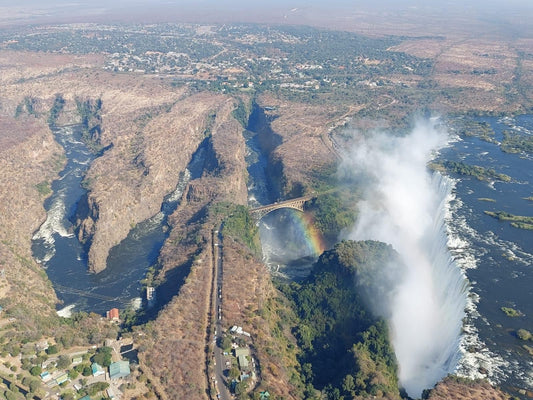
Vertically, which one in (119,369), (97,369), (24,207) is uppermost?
(119,369)

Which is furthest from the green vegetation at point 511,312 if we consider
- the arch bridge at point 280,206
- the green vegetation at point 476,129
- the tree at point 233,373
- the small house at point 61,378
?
the green vegetation at point 476,129

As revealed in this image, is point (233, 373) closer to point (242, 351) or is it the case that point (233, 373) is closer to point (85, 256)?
point (242, 351)

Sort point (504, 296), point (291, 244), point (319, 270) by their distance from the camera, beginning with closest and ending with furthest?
point (504, 296) < point (319, 270) < point (291, 244)

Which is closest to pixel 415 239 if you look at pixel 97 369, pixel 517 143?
pixel 517 143

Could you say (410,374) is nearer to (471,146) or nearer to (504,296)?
(504,296)

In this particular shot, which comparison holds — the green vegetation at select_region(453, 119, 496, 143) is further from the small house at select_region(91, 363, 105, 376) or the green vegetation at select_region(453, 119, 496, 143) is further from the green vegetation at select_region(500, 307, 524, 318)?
the small house at select_region(91, 363, 105, 376)

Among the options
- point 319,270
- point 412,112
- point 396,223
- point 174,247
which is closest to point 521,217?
point 396,223
